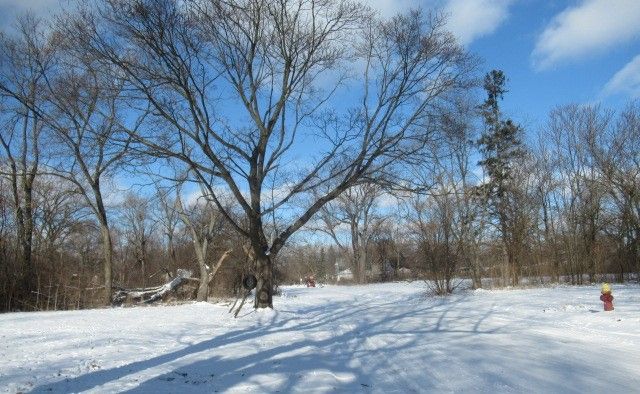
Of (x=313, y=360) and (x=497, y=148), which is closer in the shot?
(x=313, y=360)

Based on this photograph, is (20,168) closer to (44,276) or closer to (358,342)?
(44,276)

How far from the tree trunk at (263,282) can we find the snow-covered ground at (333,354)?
179 centimetres

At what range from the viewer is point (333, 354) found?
24.0ft

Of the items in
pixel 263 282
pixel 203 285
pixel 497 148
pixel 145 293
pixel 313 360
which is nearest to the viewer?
pixel 313 360

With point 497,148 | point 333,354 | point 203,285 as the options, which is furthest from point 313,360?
point 497,148

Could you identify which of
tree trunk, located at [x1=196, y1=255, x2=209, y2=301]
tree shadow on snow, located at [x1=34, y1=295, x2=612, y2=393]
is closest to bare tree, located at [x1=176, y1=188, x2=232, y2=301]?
tree trunk, located at [x1=196, y1=255, x2=209, y2=301]

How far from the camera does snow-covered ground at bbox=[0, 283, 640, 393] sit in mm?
5473

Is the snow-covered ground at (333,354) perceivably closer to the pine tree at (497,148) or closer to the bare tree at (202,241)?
the bare tree at (202,241)

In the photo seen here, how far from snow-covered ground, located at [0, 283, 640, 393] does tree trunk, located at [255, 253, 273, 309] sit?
5.86 ft

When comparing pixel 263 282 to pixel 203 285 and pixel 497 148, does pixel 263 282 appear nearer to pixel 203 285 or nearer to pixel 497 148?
pixel 203 285

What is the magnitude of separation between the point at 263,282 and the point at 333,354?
6.60m

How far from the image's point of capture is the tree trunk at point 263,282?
1359 cm

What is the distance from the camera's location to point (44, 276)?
18.5 m

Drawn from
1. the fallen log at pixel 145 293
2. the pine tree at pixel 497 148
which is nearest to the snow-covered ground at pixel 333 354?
the fallen log at pixel 145 293
